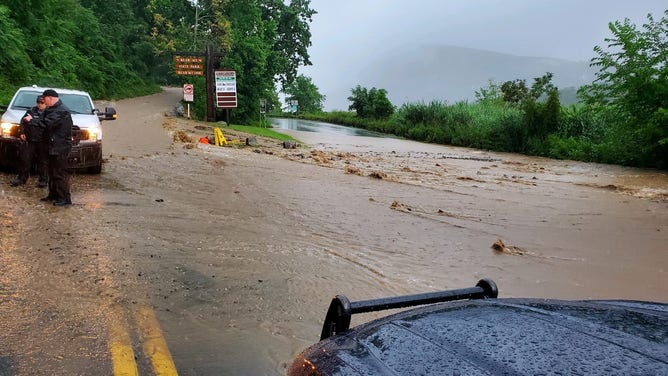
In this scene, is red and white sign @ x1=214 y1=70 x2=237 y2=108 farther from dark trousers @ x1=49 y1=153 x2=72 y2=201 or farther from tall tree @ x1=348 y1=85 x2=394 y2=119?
tall tree @ x1=348 y1=85 x2=394 y2=119

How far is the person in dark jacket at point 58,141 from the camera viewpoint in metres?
7.55

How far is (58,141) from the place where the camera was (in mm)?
7617

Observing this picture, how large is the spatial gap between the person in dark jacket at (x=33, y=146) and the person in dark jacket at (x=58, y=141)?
10.0 inches

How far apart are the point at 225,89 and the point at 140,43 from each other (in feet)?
94.3

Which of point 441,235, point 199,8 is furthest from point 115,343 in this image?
point 199,8

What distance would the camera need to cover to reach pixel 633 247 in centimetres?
803

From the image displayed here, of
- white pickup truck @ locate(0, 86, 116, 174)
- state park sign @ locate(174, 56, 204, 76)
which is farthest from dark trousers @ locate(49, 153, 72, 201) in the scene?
state park sign @ locate(174, 56, 204, 76)

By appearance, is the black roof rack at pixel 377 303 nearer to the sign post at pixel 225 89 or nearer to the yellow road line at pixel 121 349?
the yellow road line at pixel 121 349

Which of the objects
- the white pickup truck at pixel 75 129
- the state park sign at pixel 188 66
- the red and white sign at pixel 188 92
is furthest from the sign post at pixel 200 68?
the white pickup truck at pixel 75 129

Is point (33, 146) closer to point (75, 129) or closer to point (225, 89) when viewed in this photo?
point (75, 129)

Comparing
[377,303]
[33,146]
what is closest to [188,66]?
[33,146]

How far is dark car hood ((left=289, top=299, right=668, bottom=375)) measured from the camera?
4.60 feet

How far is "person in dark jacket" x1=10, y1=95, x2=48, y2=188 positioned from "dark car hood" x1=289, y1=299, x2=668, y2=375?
297 inches

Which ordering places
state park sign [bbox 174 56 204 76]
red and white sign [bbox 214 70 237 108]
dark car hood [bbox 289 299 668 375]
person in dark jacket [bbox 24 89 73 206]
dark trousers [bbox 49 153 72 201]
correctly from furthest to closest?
state park sign [bbox 174 56 204 76], red and white sign [bbox 214 70 237 108], dark trousers [bbox 49 153 72 201], person in dark jacket [bbox 24 89 73 206], dark car hood [bbox 289 299 668 375]
